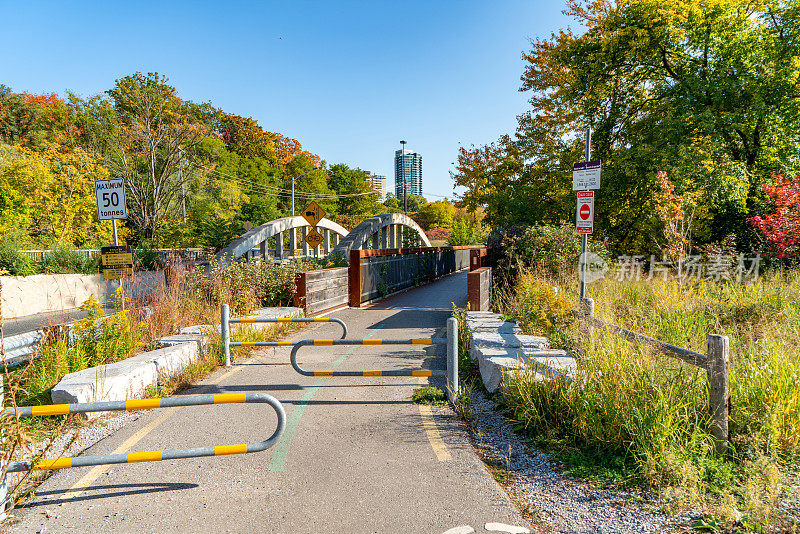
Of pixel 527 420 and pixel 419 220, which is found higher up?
pixel 419 220

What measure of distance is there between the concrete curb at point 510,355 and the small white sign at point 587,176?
2.99 metres

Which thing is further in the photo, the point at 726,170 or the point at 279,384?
the point at 726,170

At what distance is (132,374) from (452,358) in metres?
3.81

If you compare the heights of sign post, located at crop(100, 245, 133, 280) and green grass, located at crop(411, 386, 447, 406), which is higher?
sign post, located at crop(100, 245, 133, 280)

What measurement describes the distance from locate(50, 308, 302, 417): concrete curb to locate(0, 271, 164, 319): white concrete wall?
6655mm

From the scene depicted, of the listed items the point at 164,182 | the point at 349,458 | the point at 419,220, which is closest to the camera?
the point at 349,458

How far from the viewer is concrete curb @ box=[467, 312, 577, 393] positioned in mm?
4934

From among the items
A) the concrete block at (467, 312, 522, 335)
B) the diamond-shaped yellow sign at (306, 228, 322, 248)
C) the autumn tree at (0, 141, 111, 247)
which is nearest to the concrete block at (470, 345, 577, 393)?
the concrete block at (467, 312, 522, 335)

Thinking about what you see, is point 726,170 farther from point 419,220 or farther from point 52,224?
point 419,220

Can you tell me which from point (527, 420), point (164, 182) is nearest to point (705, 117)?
point (527, 420)

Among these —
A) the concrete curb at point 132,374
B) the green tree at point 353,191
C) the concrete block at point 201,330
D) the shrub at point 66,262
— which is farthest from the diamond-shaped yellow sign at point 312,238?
the green tree at point 353,191

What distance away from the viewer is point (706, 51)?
16219 millimetres

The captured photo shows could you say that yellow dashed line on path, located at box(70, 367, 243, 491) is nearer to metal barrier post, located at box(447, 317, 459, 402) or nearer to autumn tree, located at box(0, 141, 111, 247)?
metal barrier post, located at box(447, 317, 459, 402)

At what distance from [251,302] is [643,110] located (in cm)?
1740
